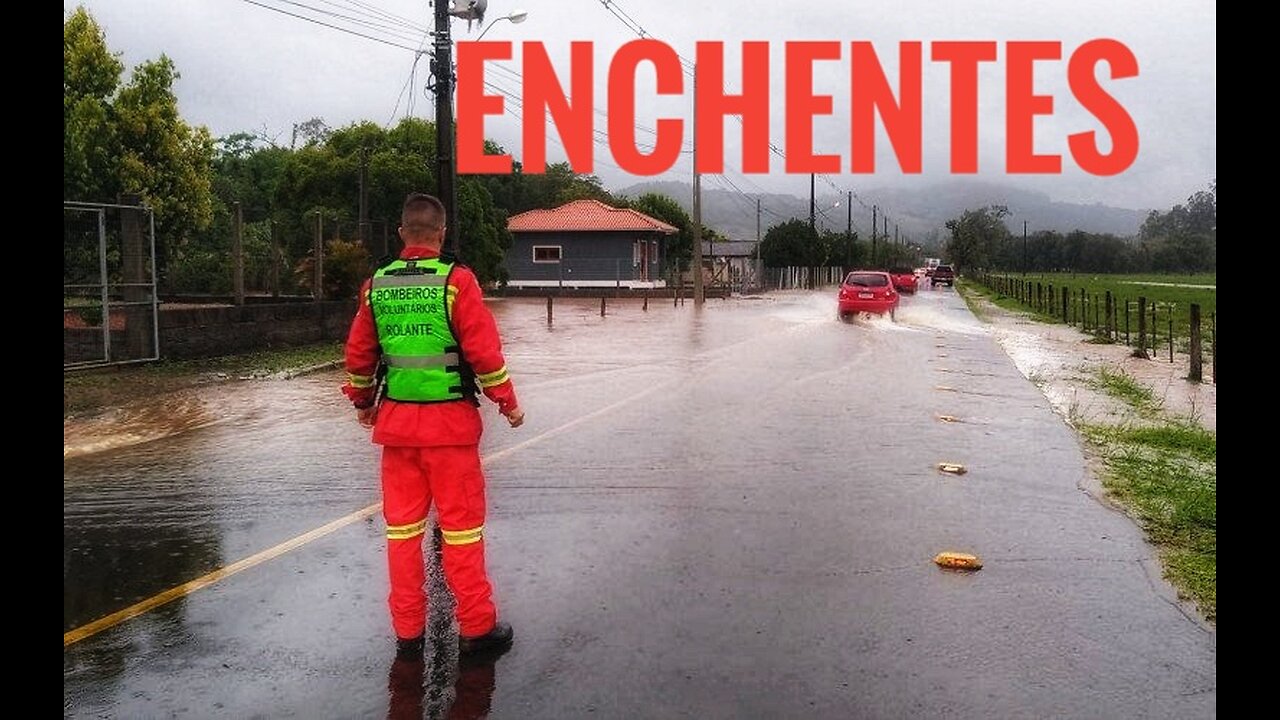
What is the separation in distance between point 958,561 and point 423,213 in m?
3.59

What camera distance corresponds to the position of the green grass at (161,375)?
1375 cm

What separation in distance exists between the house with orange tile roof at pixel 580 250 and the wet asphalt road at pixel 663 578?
4974 cm

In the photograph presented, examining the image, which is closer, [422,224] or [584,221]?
[422,224]

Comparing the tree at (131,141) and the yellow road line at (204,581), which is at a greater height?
the tree at (131,141)

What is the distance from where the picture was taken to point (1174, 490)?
8180 millimetres

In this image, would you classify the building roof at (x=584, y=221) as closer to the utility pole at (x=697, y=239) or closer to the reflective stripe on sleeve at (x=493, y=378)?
the utility pole at (x=697, y=239)

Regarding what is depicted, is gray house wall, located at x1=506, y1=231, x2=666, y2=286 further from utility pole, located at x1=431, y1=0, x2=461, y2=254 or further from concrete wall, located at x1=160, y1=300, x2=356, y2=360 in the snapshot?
utility pole, located at x1=431, y1=0, x2=461, y2=254

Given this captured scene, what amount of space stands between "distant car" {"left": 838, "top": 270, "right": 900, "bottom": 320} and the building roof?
28102 mm

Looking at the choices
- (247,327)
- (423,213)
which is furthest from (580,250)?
(423,213)

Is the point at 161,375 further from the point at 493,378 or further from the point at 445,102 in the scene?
the point at 493,378

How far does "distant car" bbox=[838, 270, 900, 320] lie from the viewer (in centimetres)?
3384

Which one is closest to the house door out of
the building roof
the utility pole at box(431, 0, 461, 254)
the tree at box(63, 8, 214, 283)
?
the building roof

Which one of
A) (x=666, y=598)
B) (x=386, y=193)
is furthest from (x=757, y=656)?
(x=386, y=193)

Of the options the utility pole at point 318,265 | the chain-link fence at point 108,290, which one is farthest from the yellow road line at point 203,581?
the utility pole at point 318,265
